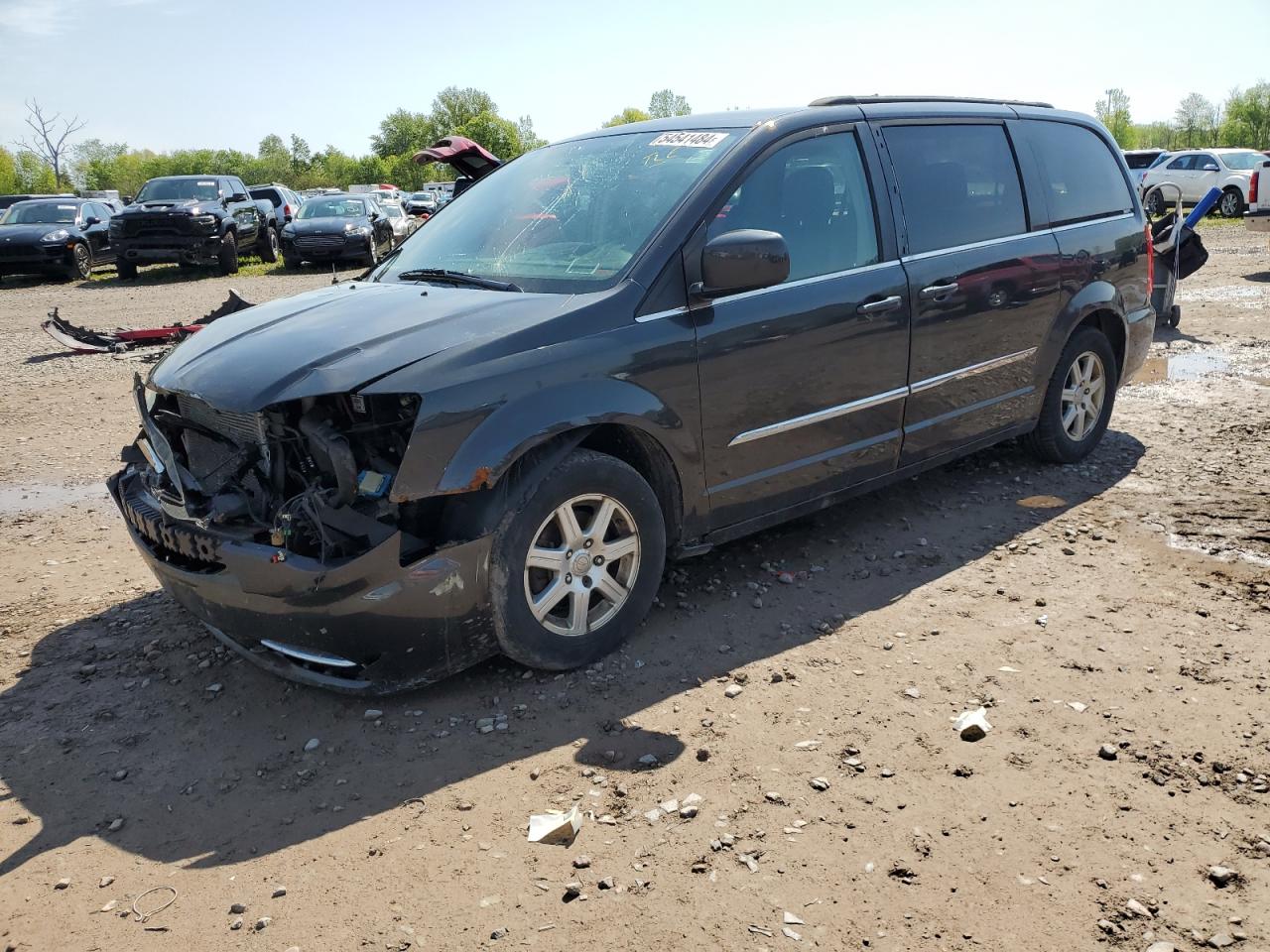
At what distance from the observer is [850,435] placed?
14.9ft

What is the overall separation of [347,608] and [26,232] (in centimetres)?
2037

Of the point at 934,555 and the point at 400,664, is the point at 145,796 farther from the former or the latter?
the point at 934,555

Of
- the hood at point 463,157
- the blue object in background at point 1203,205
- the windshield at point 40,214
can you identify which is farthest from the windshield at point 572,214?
the windshield at point 40,214

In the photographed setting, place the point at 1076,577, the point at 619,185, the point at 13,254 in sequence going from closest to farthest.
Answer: the point at 619,185, the point at 1076,577, the point at 13,254

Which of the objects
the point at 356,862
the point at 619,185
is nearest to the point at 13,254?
the point at 619,185

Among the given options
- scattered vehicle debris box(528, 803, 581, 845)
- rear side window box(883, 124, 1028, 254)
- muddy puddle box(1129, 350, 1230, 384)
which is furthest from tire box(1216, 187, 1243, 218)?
scattered vehicle debris box(528, 803, 581, 845)

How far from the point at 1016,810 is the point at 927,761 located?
12.6 inches

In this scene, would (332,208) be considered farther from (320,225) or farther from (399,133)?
(399,133)

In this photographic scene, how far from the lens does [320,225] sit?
20.8m

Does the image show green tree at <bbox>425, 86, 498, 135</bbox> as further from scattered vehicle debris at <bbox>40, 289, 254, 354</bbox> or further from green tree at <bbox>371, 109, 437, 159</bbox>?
scattered vehicle debris at <bbox>40, 289, 254, 354</bbox>

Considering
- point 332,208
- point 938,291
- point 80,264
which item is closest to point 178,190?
point 80,264

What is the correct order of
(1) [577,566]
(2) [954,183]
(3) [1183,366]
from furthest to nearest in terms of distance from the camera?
1. (3) [1183,366]
2. (2) [954,183]
3. (1) [577,566]

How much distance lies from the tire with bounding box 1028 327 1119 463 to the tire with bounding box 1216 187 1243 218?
25.1 meters

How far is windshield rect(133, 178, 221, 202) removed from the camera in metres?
20.3
